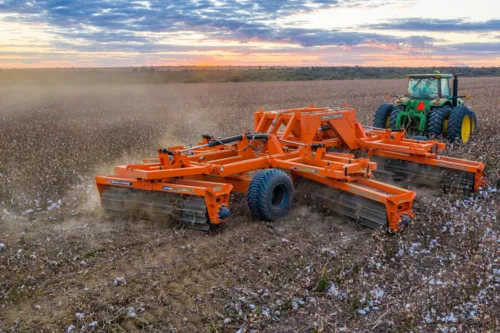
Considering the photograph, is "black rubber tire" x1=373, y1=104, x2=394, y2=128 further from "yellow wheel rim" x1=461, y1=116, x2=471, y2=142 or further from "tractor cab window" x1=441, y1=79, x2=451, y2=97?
"yellow wheel rim" x1=461, y1=116, x2=471, y2=142

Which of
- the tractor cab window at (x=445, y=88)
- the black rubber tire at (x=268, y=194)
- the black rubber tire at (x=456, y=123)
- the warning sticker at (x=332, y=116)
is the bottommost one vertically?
the black rubber tire at (x=268, y=194)

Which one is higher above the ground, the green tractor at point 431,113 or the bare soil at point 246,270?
the green tractor at point 431,113

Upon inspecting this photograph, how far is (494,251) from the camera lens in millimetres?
6434

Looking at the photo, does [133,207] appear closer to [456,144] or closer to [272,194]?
[272,194]

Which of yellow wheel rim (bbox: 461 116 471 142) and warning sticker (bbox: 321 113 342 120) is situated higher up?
warning sticker (bbox: 321 113 342 120)

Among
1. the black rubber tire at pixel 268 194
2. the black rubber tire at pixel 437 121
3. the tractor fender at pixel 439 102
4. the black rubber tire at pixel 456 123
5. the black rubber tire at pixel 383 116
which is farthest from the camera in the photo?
the black rubber tire at pixel 383 116

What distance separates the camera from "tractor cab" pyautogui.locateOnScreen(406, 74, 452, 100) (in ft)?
47.5

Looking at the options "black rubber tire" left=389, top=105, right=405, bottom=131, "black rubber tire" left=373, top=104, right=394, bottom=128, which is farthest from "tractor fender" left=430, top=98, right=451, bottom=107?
"black rubber tire" left=373, top=104, right=394, bottom=128

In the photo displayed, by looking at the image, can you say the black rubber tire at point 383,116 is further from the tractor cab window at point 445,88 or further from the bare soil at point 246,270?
the bare soil at point 246,270

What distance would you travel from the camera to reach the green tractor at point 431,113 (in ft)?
43.7

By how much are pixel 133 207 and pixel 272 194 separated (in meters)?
2.35

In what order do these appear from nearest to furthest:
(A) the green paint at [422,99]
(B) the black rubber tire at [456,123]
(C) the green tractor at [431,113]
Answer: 1. (B) the black rubber tire at [456,123]
2. (C) the green tractor at [431,113]
3. (A) the green paint at [422,99]

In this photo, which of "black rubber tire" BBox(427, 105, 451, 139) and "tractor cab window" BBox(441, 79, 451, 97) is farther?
"tractor cab window" BBox(441, 79, 451, 97)

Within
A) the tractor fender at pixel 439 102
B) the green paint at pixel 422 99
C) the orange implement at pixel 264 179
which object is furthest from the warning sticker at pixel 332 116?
the tractor fender at pixel 439 102
